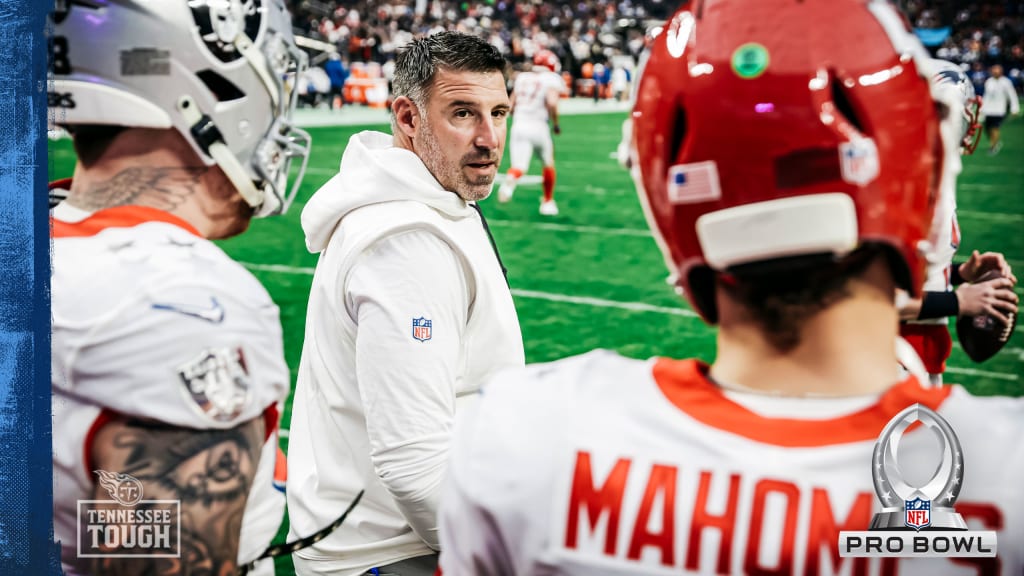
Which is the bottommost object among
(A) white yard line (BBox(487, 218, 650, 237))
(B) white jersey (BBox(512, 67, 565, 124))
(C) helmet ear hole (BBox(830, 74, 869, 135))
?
(A) white yard line (BBox(487, 218, 650, 237))

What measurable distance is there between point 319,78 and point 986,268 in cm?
1878

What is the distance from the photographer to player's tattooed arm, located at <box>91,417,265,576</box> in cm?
134

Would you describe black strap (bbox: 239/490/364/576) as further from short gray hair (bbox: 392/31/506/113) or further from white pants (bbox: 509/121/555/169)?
white pants (bbox: 509/121/555/169)

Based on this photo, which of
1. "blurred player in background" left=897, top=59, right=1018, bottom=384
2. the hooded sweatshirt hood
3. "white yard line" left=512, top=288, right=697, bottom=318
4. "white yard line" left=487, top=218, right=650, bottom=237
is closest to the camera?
the hooded sweatshirt hood

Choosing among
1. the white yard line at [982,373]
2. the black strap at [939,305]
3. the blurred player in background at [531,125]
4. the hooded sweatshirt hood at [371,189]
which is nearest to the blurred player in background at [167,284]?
the hooded sweatshirt hood at [371,189]

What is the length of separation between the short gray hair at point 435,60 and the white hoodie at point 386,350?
0.72 feet

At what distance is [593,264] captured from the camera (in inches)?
321

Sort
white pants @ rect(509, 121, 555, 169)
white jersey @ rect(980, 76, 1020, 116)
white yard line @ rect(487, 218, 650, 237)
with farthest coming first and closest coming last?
white jersey @ rect(980, 76, 1020, 116), white pants @ rect(509, 121, 555, 169), white yard line @ rect(487, 218, 650, 237)

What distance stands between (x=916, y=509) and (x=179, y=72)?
1183mm

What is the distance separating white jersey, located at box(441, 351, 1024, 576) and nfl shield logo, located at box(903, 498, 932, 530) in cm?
3

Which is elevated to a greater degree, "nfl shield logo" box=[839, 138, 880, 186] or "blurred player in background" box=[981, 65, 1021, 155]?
"blurred player in background" box=[981, 65, 1021, 155]

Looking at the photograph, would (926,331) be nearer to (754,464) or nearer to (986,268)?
(986,268)

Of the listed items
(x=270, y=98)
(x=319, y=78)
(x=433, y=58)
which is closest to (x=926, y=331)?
(x=433, y=58)

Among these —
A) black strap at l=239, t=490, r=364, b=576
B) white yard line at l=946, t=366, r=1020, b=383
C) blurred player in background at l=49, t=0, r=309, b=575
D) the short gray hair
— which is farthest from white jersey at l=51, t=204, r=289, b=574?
white yard line at l=946, t=366, r=1020, b=383
